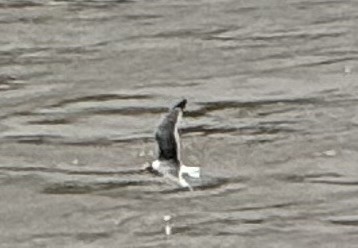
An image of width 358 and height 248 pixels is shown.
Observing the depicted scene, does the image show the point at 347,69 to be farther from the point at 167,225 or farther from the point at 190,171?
the point at 167,225

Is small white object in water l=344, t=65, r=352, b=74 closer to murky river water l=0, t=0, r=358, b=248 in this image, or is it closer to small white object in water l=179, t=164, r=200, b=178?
murky river water l=0, t=0, r=358, b=248

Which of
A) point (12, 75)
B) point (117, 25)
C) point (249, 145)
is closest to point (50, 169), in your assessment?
point (249, 145)

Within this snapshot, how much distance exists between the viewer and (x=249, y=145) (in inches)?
219

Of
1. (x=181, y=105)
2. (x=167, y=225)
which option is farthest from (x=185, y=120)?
(x=167, y=225)

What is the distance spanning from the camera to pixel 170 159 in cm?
532

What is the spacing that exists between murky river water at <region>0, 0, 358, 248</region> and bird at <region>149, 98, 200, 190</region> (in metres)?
0.05

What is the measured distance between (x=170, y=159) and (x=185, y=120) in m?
0.54

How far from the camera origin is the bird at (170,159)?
5.29 metres

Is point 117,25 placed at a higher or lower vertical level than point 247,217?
higher

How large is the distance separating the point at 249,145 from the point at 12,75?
145 cm

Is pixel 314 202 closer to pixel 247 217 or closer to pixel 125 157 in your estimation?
pixel 247 217

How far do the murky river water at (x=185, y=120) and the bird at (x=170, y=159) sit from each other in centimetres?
5

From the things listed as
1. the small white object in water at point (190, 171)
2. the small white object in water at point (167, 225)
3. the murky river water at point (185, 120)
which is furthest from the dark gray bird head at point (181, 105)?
the small white object in water at point (167, 225)

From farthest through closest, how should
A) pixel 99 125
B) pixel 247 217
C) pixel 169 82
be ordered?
pixel 169 82, pixel 99 125, pixel 247 217
